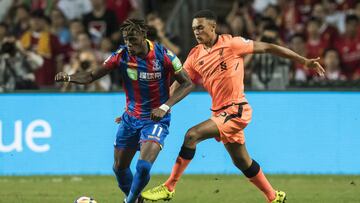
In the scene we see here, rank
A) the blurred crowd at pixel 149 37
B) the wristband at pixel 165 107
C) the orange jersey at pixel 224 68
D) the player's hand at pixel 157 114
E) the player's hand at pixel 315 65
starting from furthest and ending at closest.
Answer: the blurred crowd at pixel 149 37 < the orange jersey at pixel 224 68 < the player's hand at pixel 315 65 < the wristband at pixel 165 107 < the player's hand at pixel 157 114

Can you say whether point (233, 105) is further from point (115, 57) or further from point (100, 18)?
point (100, 18)

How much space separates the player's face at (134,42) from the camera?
989 centimetres

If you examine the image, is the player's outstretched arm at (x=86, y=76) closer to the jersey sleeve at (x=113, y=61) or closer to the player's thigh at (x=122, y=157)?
the jersey sleeve at (x=113, y=61)

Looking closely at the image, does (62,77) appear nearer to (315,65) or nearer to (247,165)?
(247,165)

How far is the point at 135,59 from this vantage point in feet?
33.6

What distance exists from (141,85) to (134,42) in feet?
1.85

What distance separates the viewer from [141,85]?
10.3 m

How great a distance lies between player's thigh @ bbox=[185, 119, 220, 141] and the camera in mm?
10422

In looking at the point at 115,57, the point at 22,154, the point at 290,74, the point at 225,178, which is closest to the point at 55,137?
the point at 22,154

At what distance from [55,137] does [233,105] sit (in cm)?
492

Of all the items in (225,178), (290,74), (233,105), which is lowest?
(225,178)

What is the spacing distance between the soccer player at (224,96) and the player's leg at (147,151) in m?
0.41

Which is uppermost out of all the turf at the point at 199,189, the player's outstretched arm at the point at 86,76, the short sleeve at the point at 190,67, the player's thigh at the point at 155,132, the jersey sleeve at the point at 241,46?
the jersey sleeve at the point at 241,46

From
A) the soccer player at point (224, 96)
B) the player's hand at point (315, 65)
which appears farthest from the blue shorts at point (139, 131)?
the player's hand at point (315, 65)
